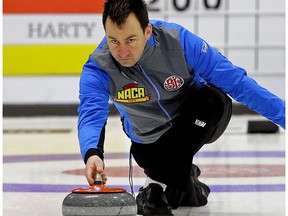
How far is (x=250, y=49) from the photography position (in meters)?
9.61

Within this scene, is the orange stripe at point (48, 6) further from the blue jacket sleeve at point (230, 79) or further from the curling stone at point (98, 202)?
the curling stone at point (98, 202)

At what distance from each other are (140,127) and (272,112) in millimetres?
677

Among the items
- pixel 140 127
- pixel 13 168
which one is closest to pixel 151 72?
pixel 140 127

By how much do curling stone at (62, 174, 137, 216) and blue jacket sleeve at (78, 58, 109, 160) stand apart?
170 mm

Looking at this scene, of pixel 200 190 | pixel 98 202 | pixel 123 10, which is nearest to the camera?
pixel 98 202

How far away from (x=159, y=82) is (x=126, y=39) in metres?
0.38

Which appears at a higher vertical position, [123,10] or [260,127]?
[123,10]

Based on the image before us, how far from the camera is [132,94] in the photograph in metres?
3.09

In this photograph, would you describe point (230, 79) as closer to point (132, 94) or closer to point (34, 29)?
point (132, 94)

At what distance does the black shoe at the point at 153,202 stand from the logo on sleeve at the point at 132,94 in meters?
0.41

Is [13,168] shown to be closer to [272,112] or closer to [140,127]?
[140,127]

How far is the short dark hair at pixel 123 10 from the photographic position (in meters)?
2.74

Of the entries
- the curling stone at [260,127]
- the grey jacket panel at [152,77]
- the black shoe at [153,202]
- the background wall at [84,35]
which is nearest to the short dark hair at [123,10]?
the grey jacket panel at [152,77]

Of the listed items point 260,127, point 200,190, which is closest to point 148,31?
point 200,190
